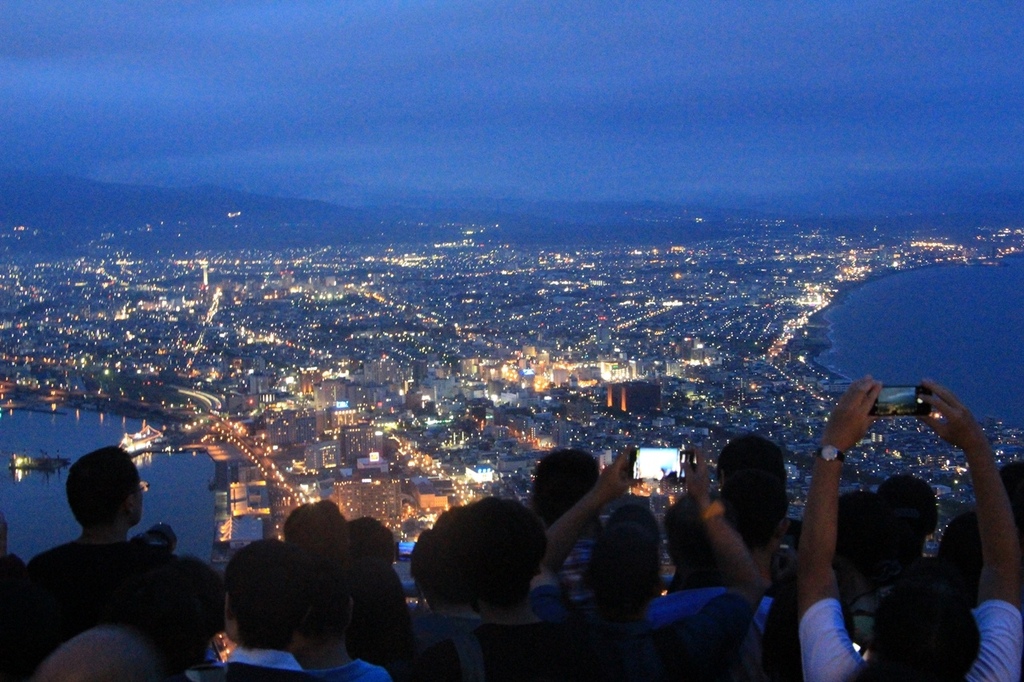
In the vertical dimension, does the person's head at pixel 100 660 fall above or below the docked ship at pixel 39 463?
above

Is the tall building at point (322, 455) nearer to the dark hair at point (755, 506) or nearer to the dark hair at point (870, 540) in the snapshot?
the dark hair at point (755, 506)

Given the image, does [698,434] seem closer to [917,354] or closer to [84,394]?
[917,354]

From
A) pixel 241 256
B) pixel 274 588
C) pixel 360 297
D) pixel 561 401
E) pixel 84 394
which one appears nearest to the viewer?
pixel 274 588

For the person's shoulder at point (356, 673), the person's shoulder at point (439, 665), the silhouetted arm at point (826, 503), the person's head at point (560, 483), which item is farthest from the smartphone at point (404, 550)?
the silhouetted arm at point (826, 503)

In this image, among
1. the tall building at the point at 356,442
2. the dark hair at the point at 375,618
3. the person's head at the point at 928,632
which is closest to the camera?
the person's head at the point at 928,632

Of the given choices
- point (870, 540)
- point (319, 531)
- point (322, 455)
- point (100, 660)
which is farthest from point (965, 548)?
point (322, 455)

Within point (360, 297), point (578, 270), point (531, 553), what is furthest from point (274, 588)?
point (578, 270)
